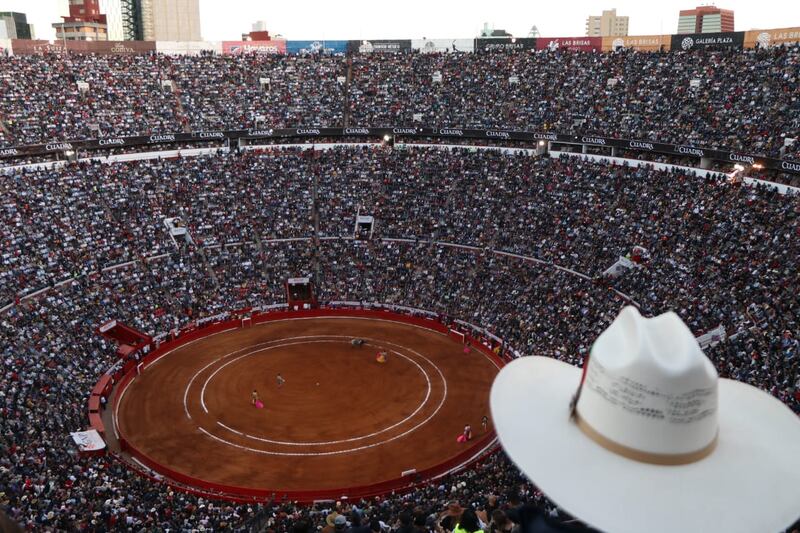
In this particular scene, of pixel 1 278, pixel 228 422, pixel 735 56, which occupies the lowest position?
pixel 228 422

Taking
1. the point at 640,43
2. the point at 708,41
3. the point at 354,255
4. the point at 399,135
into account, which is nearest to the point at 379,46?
the point at 399,135

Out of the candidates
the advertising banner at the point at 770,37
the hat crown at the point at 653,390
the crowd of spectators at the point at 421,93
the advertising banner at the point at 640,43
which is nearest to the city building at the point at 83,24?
the crowd of spectators at the point at 421,93

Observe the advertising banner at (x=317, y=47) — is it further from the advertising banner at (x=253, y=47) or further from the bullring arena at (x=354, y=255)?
the advertising banner at (x=253, y=47)

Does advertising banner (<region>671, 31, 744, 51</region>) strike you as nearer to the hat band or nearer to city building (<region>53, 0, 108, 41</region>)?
the hat band

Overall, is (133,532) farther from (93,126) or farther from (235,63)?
(235,63)

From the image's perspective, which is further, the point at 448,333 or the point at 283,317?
the point at 283,317

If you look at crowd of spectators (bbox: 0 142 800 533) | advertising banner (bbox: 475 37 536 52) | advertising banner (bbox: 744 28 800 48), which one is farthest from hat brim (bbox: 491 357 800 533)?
advertising banner (bbox: 475 37 536 52)

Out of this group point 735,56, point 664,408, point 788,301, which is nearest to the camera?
point 664,408

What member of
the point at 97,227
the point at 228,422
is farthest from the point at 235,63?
the point at 228,422
